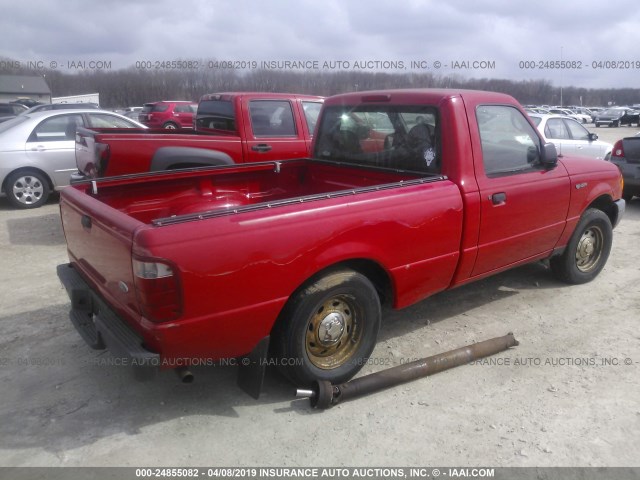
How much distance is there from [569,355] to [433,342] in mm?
994

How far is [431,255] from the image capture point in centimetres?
371

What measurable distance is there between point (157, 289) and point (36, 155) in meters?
7.47

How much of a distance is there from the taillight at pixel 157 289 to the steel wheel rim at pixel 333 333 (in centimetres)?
92

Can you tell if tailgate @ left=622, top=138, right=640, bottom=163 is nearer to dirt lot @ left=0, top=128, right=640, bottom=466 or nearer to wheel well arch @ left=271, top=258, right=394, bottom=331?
dirt lot @ left=0, top=128, right=640, bottom=466

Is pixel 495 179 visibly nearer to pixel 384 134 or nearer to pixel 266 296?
pixel 384 134

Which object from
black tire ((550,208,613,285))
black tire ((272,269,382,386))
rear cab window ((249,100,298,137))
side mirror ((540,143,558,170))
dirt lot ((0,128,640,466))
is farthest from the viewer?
rear cab window ((249,100,298,137))

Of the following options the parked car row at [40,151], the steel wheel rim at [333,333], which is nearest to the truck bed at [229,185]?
the steel wheel rim at [333,333]

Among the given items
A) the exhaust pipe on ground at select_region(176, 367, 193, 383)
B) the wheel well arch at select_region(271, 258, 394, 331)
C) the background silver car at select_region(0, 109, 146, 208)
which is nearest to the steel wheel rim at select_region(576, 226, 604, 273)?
the wheel well arch at select_region(271, 258, 394, 331)

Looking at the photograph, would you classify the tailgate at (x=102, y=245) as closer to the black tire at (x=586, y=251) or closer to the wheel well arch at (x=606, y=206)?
the black tire at (x=586, y=251)

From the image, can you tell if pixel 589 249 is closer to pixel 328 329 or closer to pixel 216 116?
pixel 328 329

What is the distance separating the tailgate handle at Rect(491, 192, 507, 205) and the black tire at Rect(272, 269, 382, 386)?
4.10ft

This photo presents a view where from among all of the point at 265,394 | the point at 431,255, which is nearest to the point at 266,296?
the point at 265,394

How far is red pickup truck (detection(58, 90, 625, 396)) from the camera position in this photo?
273cm

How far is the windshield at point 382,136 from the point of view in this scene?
4.05 meters
